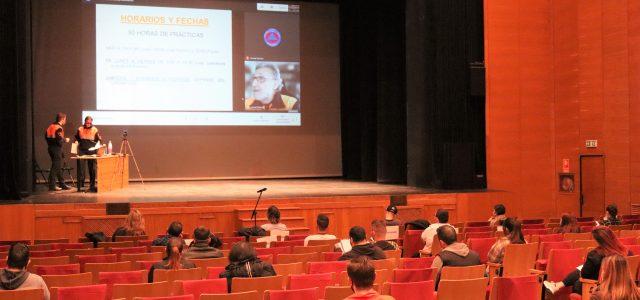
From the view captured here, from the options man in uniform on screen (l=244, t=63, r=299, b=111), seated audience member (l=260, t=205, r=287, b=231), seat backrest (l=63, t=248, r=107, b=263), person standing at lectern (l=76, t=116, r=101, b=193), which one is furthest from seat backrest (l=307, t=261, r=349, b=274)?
man in uniform on screen (l=244, t=63, r=299, b=111)

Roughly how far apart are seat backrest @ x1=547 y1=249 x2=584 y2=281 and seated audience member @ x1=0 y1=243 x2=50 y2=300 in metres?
4.03

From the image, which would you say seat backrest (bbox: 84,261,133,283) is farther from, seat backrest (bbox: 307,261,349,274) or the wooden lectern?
the wooden lectern

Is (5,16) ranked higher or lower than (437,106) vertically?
higher

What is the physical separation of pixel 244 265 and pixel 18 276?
5.06ft

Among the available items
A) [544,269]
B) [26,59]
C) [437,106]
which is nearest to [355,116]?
[437,106]

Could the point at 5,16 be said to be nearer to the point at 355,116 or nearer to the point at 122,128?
the point at 122,128

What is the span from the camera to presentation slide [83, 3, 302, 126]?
15.7 metres

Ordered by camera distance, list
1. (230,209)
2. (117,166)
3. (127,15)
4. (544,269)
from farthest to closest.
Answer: (127,15), (117,166), (230,209), (544,269)

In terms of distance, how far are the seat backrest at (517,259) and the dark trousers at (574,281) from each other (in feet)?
2.41

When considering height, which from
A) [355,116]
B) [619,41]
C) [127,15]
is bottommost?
[355,116]

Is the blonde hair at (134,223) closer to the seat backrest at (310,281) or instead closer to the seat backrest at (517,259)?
the seat backrest at (310,281)

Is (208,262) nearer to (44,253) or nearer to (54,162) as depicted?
(44,253)

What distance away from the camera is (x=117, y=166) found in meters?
14.3

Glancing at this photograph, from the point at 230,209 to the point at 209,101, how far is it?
5067mm
